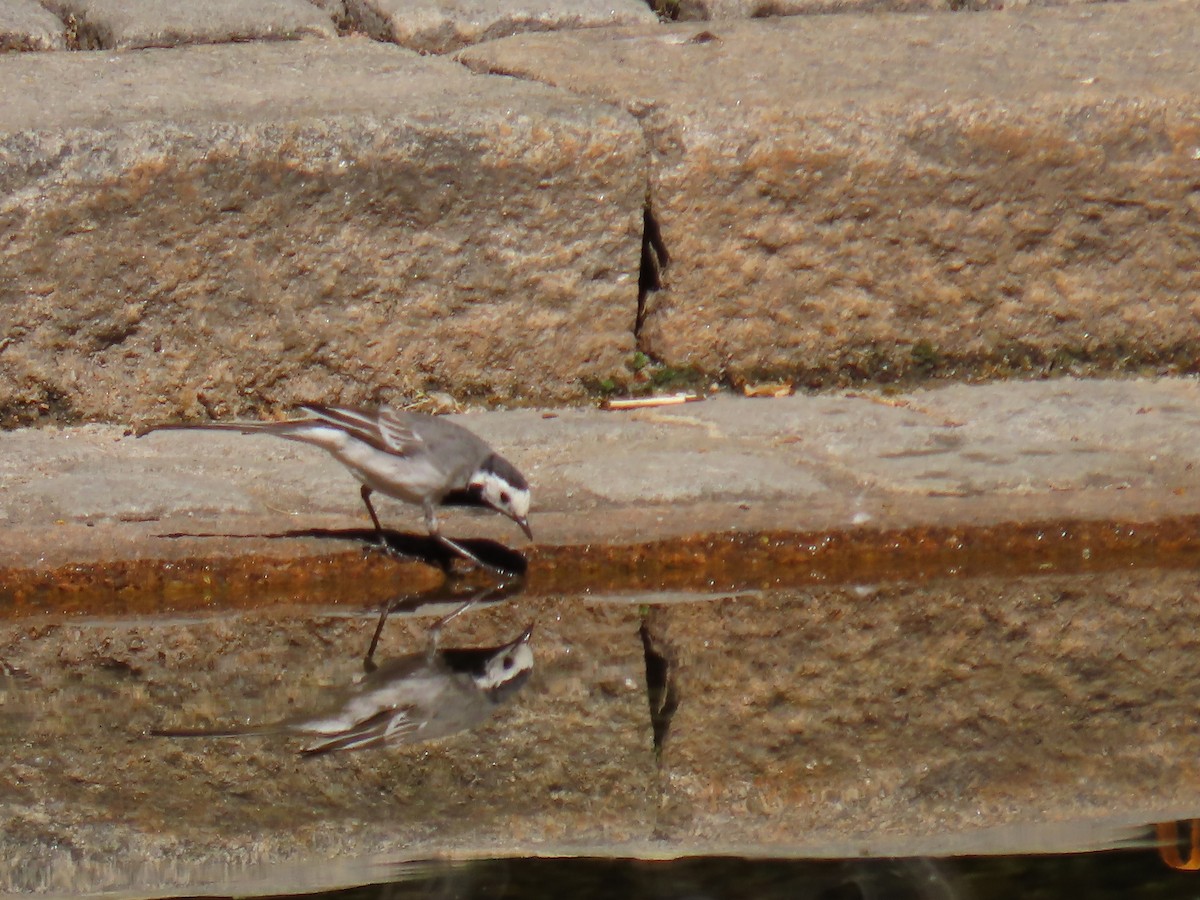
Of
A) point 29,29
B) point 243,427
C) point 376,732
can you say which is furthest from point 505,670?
point 29,29

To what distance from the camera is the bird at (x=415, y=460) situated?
173 inches

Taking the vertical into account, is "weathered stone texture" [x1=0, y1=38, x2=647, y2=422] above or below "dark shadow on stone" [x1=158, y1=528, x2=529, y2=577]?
above

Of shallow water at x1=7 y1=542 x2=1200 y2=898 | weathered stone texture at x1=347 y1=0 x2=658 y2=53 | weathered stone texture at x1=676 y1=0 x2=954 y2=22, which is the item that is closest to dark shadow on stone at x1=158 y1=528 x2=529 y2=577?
shallow water at x1=7 y1=542 x2=1200 y2=898

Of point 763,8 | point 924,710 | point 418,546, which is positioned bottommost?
point 418,546

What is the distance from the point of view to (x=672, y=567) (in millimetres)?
4402

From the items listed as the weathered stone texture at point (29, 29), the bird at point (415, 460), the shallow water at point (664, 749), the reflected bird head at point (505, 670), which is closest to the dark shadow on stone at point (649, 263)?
the bird at point (415, 460)

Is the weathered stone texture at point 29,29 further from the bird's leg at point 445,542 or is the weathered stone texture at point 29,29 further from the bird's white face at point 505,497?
the bird's white face at point 505,497

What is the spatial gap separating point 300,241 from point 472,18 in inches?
49.8

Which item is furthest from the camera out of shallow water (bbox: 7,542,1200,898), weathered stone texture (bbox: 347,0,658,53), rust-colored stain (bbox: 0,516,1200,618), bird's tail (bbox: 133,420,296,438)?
weathered stone texture (bbox: 347,0,658,53)

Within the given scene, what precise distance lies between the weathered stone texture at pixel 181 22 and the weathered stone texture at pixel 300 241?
0.40m

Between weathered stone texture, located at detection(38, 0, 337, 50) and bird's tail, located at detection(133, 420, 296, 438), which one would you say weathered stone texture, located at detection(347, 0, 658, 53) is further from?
bird's tail, located at detection(133, 420, 296, 438)

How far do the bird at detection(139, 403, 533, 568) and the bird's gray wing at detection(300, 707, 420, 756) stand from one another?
736 millimetres

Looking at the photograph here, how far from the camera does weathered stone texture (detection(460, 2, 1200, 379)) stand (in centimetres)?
523

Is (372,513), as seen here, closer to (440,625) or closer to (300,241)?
(440,625)
